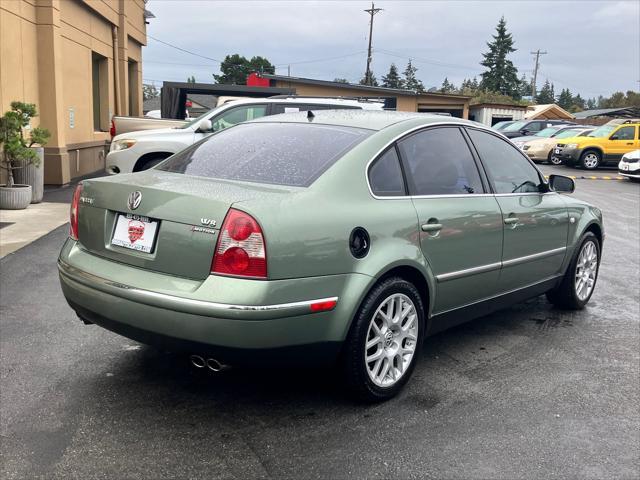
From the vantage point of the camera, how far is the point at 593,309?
6.01m

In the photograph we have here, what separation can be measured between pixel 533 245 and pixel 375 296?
1.95 meters

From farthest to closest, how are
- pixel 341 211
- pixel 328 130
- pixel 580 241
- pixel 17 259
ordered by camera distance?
1. pixel 17 259
2. pixel 580 241
3. pixel 328 130
4. pixel 341 211

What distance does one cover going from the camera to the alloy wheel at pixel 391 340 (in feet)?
12.1

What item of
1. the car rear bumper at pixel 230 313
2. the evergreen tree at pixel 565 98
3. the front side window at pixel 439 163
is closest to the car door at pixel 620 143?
the front side window at pixel 439 163

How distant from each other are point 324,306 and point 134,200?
3.84 feet

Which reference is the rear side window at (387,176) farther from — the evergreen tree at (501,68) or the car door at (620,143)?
the evergreen tree at (501,68)

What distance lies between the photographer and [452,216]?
4176 millimetres

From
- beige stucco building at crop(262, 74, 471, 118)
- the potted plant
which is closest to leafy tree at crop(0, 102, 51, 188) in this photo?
the potted plant

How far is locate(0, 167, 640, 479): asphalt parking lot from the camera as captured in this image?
122 inches

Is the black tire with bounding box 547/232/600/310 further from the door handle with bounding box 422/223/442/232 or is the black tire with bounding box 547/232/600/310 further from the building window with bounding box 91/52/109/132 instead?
the building window with bounding box 91/52/109/132

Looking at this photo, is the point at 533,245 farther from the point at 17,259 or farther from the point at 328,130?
the point at 17,259

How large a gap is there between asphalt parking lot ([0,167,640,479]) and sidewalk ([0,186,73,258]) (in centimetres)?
317

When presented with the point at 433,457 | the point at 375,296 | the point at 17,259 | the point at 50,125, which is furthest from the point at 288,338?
the point at 50,125

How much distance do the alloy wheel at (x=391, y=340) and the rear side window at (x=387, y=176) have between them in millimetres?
614
